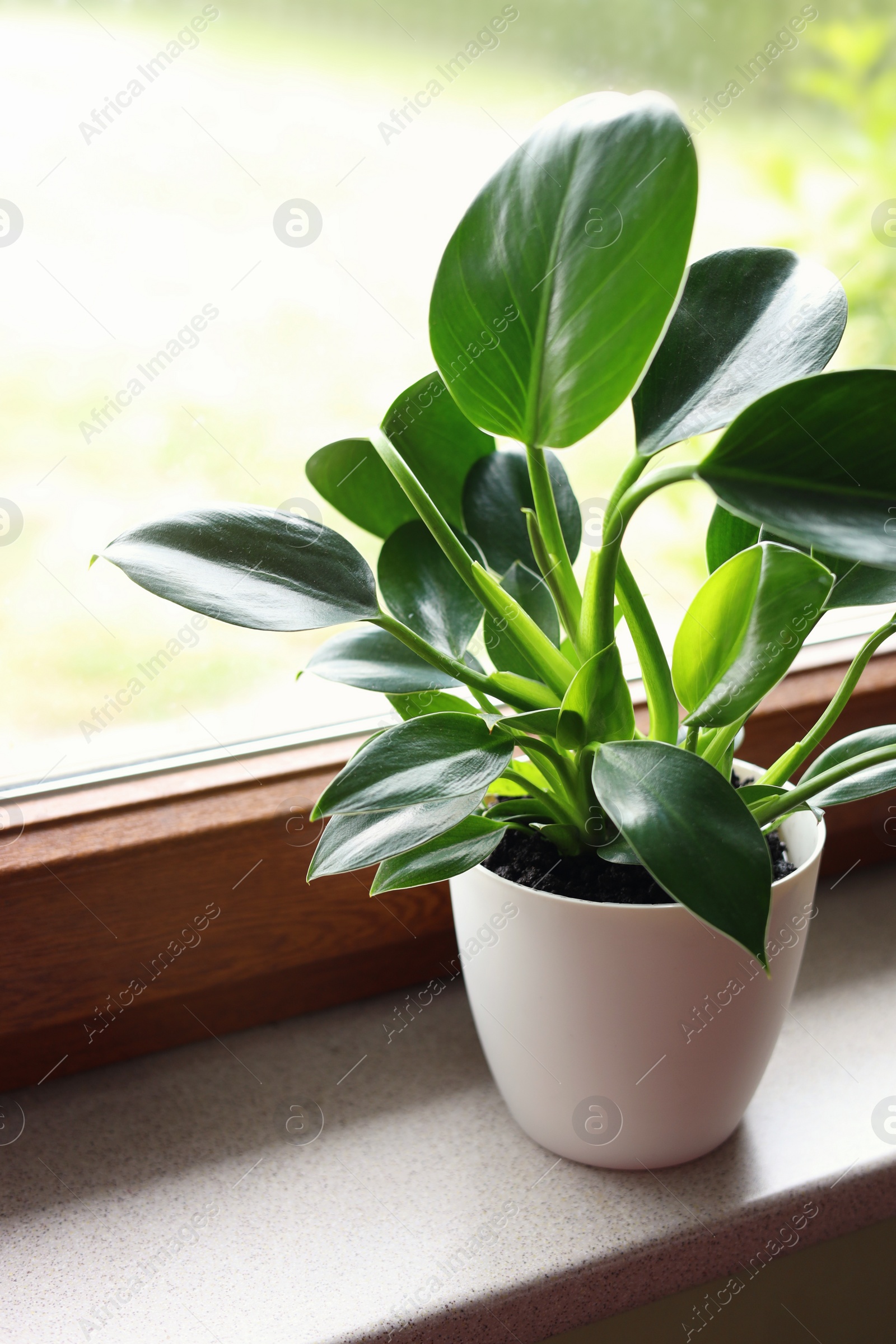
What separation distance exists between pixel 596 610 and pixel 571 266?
16cm

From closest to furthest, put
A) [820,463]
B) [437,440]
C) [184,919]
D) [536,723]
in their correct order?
1. [820,463]
2. [536,723]
3. [437,440]
4. [184,919]

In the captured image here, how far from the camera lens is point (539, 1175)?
25.6 inches

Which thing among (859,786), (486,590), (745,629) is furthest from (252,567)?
(859,786)

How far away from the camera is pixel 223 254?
A: 699 millimetres

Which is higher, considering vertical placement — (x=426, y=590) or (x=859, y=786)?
(x=426, y=590)

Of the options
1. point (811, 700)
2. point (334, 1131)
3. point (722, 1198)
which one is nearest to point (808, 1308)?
point (722, 1198)

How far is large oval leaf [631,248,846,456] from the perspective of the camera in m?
0.46

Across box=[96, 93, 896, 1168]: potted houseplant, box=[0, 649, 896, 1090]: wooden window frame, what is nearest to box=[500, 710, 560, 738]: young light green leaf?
box=[96, 93, 896, 1168]: potted houseplant

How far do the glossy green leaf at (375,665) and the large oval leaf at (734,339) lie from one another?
0.18m

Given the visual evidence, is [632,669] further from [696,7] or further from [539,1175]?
[696,7]

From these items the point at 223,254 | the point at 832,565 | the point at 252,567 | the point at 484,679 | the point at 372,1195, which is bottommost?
the point at 372,1195

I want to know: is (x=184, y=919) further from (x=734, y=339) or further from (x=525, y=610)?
(x=734, y=339)

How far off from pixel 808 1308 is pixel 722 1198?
0.50 feet

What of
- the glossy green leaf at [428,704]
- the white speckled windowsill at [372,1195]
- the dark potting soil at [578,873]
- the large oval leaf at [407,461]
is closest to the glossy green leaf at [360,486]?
the large oval leaf at [407,461]
